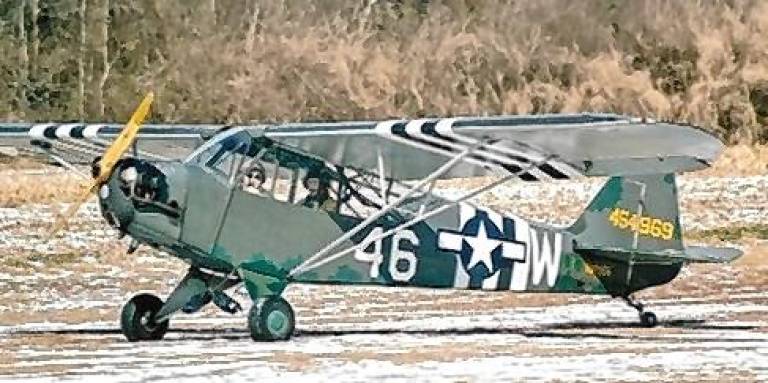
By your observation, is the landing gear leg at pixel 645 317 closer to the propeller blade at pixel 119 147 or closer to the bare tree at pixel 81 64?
the propeller blade at pixel 119 147

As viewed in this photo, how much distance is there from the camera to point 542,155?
14.3 metres

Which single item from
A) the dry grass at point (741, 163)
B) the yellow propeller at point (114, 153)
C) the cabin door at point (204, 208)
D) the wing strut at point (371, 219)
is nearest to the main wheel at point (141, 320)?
the cabin door at point (204, 208)

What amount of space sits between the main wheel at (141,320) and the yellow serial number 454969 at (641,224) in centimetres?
452

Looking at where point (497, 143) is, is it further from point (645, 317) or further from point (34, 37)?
point (34, 37)

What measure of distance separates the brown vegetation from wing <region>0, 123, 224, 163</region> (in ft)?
75.6

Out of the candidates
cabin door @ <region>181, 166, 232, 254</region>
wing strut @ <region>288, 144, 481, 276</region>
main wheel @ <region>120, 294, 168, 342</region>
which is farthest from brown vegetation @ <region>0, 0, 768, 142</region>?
cabin door @ <region>181, 166, 232, 254</region>

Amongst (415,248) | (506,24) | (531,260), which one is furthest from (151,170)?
(506,24)

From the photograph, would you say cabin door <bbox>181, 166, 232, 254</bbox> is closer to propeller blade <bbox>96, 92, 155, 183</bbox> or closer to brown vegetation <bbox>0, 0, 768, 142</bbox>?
propeller blade <bbox>96, 92, 155, 183</bbox>

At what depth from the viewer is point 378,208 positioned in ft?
48.9

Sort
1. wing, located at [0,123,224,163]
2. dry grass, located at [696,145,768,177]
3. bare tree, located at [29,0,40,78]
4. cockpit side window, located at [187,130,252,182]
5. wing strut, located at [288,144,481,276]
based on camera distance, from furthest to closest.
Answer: bare tree, located at [29,0,40,78] < dry grass, located at [696,145,768,177] < wing, located at [0,123,224,163] < wing strut, located at [288,144,481,276] < cockpit side window, located at [187,130,252,182]

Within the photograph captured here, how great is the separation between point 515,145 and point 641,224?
2.76 meters

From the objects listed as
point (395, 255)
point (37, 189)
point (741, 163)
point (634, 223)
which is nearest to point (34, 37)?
point (37, 189)

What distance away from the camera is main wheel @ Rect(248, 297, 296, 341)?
14219 millimetres

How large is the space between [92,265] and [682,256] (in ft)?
35.1
